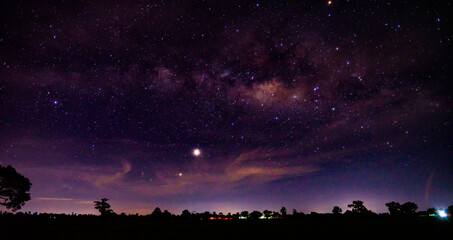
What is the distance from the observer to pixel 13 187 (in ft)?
112

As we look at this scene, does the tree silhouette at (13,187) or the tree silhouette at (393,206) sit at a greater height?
the tree silhouette at (13,187)

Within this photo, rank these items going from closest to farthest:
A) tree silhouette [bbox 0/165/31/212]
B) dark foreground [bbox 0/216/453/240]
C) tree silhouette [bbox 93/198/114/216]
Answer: dark foreground [bbox 0/216/453/240] < tree silhouette [bbox 0/165/31/212] < tree silhouette [bbox 93/198/114/216]

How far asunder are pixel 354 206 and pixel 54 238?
87.1 m

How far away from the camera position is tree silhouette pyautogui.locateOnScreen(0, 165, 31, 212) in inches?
1310

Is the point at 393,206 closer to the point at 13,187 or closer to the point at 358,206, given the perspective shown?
the point at 358,206

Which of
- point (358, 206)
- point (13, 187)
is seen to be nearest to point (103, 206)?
point (13, 187)

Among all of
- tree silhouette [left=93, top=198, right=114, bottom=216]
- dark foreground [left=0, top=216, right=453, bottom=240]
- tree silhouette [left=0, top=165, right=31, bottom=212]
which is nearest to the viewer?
dark foreground [left=0, top=216, right=453, bottom=240]

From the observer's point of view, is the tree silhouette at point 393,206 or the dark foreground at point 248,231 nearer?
the dark foreground at point 248,231

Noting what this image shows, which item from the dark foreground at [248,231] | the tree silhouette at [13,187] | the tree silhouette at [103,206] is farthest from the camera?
the tree silhouette at [103,206]

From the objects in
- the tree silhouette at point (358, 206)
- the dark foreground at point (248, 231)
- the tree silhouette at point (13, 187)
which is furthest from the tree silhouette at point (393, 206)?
the tree silhouette at point (13, 187)

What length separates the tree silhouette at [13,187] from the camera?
3328 centimetres

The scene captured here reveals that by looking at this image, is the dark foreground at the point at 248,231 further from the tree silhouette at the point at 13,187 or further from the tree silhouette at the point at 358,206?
the tree silhouette at the point at 358,206

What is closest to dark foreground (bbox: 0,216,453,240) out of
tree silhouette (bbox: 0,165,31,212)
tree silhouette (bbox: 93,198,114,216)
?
tree silhouette (bbox: 0,165,31,212)

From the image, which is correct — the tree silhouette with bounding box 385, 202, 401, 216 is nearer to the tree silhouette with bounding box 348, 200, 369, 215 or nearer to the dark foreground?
the tree silhouette with bounding box 348, 200, 369, 215
